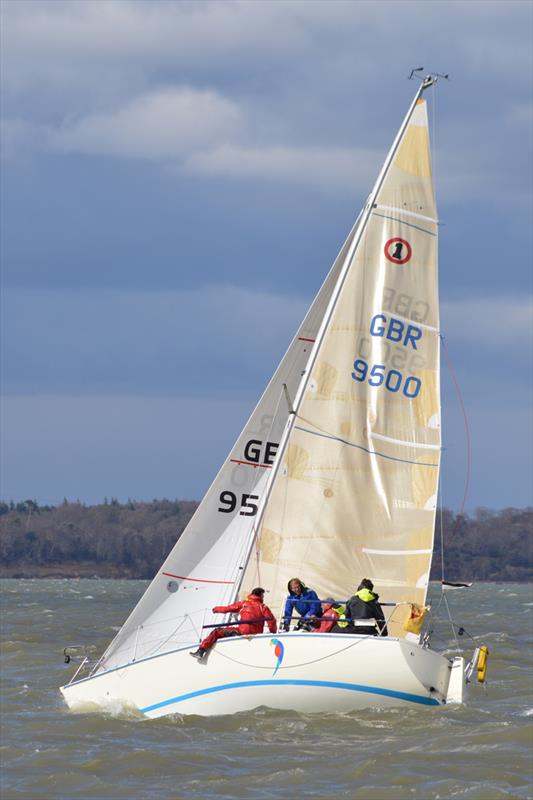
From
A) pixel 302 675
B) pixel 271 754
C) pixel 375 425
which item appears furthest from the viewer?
pixel 375 425

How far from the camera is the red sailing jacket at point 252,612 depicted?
17.0m

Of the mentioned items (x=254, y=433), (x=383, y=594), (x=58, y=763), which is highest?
(x=254, y=433)

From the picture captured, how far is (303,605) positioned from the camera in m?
17.3

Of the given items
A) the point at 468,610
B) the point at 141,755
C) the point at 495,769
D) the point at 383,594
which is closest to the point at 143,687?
the point at 141,755

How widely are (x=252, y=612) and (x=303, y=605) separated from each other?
678 mm

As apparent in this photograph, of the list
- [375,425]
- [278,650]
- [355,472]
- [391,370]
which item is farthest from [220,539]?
[278,650]

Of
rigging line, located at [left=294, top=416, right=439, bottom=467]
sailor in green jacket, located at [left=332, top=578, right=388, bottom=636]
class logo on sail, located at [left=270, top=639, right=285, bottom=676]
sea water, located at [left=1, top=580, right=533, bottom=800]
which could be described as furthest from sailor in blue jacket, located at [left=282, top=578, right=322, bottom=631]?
rigging line, located at [left=294, top=416, right=439, bottom=467]

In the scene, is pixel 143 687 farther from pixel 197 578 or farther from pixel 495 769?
pixel 495 769

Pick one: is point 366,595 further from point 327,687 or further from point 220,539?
point 220,539

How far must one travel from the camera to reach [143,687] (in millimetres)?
17297

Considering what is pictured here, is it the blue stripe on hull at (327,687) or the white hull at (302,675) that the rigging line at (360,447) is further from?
the blue stripe on hull at (327,687)

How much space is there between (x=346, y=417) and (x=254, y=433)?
186 cm

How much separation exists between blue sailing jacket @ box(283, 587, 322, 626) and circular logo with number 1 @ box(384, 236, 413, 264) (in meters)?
4.63

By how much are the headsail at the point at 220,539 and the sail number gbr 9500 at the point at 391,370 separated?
148 cm
